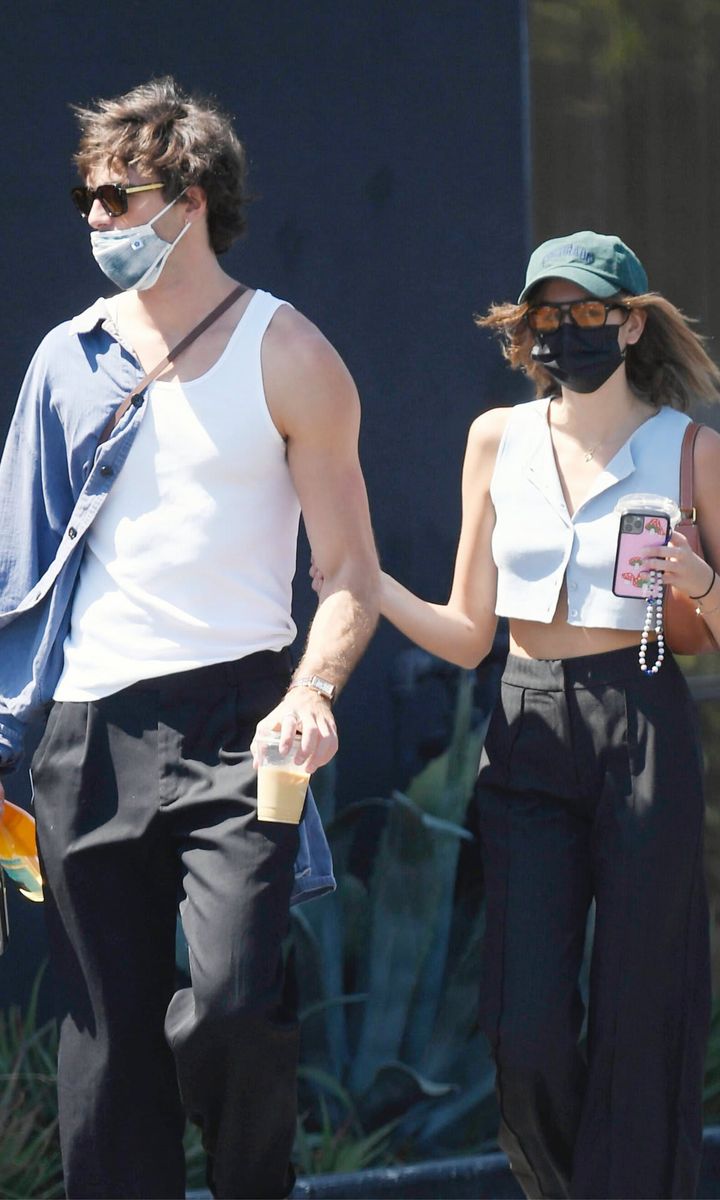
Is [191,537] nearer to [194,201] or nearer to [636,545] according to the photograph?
[194,201]

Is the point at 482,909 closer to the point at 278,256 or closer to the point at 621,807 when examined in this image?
the point at 621,807

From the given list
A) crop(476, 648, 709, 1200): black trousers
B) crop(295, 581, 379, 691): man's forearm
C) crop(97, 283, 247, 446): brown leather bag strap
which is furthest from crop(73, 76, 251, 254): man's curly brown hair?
crop(476, 648, 709, 1200): black trousers

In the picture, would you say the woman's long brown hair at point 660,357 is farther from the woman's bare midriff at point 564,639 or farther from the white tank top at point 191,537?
the white tank top at point 191,537

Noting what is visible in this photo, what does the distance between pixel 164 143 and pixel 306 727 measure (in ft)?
3.46

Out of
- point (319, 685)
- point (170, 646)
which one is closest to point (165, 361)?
point (170, 646)

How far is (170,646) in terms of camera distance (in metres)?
3.10

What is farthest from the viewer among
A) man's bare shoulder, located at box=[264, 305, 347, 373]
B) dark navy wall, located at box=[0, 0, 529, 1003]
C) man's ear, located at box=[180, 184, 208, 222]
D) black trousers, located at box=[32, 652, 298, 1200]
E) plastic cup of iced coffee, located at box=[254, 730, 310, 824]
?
dark navy wall, located at box=[0, 0, 529, 1003]

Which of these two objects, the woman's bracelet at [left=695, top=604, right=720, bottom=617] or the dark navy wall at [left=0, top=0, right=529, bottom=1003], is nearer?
the woman's bracelet at [left=695, top=604, right=720, bottom=617]

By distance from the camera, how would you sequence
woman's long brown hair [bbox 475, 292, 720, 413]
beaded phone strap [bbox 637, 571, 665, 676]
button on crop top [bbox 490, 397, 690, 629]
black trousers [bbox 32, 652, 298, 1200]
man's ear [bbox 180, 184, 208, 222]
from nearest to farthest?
black trousers [bbox 32, 652, 298, 1200], man's ear [bbox 180, 184, 208, 222], beaded phone strap [bbox 637, 571, 665, 676], button on crop top [bbox 490, 397, 690, 629], woman's long brown hair [bbox 475, 292, 720, 413]

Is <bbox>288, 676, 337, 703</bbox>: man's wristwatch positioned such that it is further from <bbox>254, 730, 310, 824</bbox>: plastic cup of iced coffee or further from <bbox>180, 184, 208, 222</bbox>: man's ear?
Result: <bbox>180, 184, 208, 222</bbox>: man's ear

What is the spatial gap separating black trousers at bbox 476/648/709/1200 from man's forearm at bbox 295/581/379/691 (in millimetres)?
446

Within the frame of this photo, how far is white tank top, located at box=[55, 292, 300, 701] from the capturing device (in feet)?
10.2

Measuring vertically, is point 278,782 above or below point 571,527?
below

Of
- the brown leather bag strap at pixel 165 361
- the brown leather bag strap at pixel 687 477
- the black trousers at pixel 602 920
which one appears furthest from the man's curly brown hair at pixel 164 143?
the black trousers at pixel 602 920
